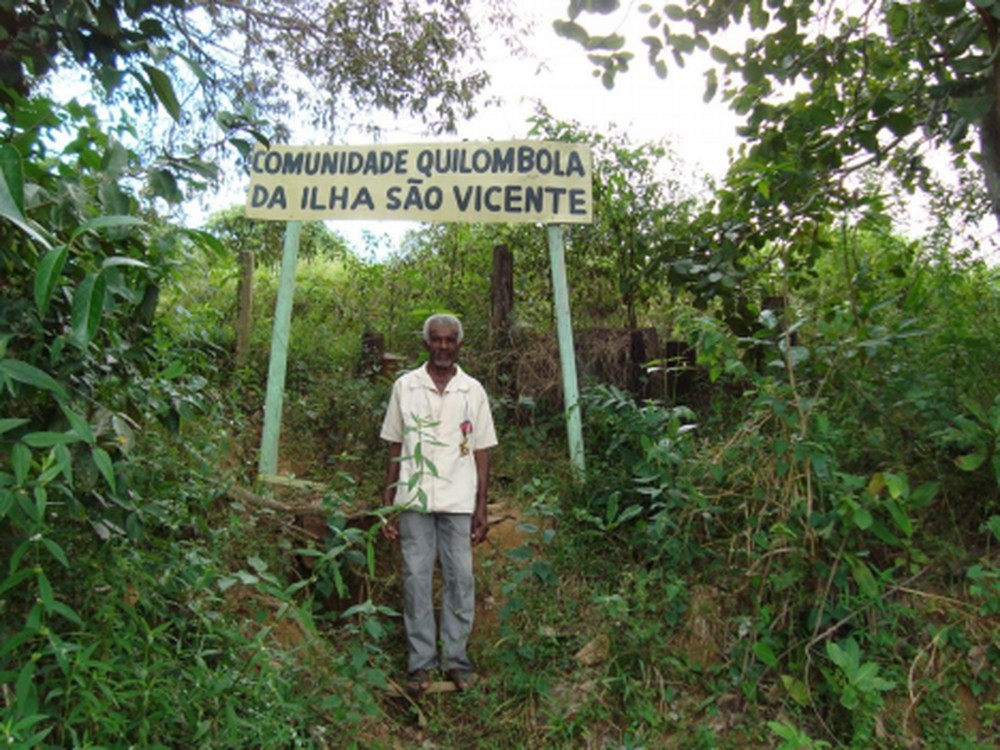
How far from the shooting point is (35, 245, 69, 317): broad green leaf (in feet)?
6.60

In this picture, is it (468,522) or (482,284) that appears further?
(482,284)

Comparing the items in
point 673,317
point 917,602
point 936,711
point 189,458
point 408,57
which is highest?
point 408,57

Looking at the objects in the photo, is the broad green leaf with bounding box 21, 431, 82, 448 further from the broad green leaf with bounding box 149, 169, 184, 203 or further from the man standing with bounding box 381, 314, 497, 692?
the man standing with bounding box 381, 314, 497, 692

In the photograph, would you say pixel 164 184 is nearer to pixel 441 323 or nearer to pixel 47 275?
pixel 47 275

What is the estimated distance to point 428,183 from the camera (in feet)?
19.0

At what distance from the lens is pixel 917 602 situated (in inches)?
169

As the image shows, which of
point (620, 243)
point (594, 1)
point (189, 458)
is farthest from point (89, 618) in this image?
point (620, 243)

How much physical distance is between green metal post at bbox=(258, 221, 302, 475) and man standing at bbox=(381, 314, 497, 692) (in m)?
1.27

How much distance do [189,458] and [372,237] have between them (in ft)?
14.2

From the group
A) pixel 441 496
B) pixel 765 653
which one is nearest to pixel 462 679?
pixel 441 496

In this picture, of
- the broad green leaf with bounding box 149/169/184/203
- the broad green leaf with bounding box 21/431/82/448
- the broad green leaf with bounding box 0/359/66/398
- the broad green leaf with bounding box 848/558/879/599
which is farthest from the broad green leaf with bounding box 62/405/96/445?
the broad green leaf with bounding box 848/558/879/599

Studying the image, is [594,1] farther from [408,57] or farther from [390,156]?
[408,57]

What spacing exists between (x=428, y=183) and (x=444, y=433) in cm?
181

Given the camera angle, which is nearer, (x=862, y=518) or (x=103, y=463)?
(x=103, y=463)
